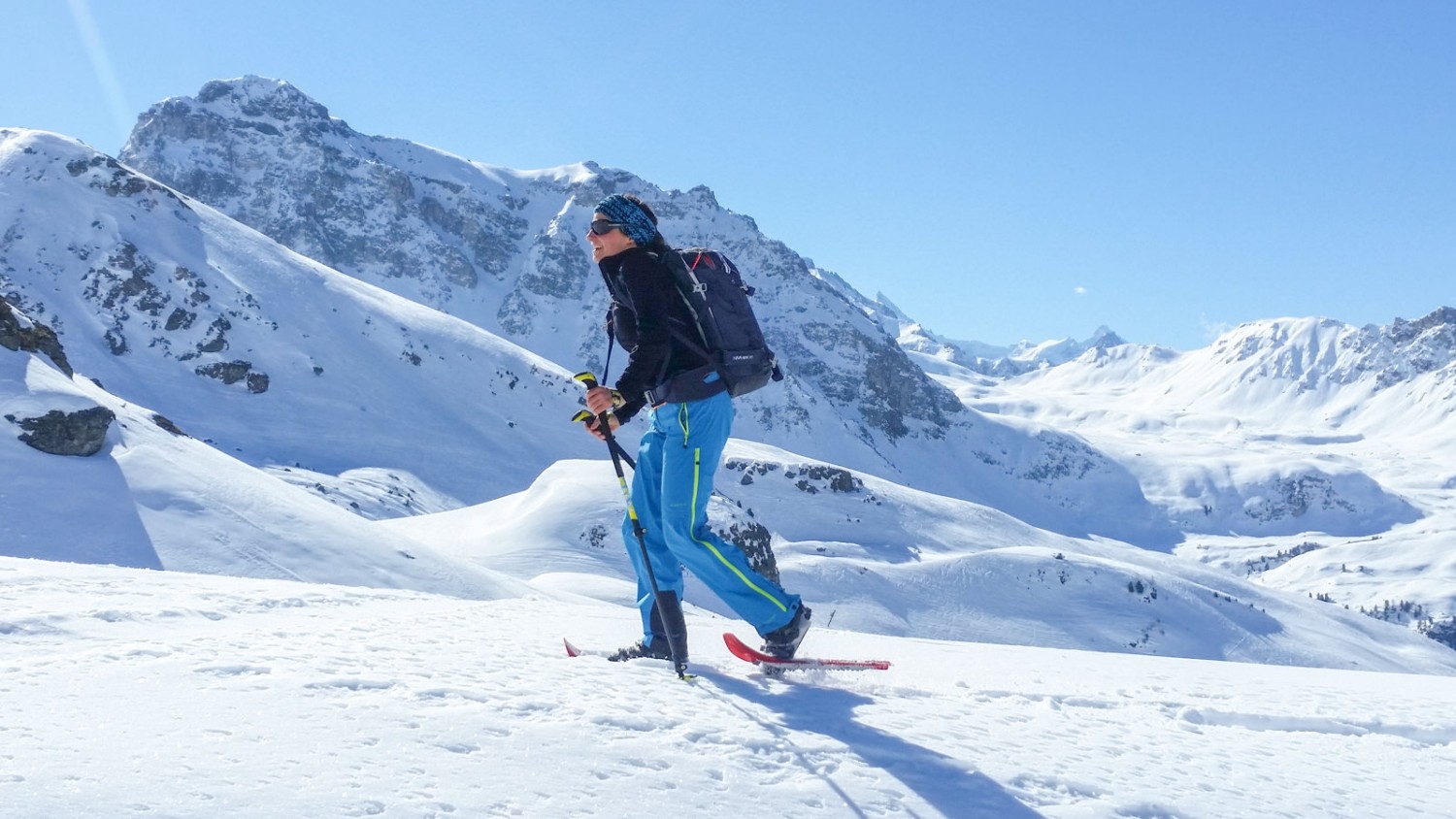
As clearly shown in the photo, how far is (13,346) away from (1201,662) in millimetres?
31426

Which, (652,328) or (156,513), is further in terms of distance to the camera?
(156,513)

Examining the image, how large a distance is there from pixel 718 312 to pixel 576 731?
272cm

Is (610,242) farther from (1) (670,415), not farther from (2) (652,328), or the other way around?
(1) (670,415)

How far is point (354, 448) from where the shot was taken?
81.2 m

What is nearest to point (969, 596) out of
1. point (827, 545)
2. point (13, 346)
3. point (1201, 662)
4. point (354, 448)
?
point (827, 545)

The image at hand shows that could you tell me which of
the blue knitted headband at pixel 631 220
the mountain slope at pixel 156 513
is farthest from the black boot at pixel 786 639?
the mountain slope at pixel 156 513

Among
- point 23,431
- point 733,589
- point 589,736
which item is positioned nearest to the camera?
point 589,736

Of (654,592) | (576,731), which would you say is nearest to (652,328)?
(654,592)

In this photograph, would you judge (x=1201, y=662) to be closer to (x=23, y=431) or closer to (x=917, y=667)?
(x=917, y=667)

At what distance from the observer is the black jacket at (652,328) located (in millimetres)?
5660

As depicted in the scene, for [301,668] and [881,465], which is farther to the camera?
[881,465]

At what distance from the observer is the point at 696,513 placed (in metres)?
5.82

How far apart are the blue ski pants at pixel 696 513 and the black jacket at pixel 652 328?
224 mm

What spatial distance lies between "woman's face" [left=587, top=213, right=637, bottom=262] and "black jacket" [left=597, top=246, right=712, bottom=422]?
78mm
